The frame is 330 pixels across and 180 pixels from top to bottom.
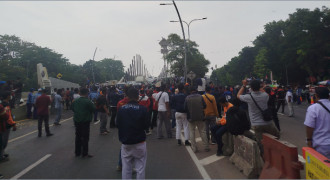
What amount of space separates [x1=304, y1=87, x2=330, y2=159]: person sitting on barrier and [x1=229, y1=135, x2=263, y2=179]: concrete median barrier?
1363 millimetres

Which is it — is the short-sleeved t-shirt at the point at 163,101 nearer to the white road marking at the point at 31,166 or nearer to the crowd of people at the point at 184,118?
the crowd of people at the point at 184,118

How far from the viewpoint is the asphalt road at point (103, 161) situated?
582 cm

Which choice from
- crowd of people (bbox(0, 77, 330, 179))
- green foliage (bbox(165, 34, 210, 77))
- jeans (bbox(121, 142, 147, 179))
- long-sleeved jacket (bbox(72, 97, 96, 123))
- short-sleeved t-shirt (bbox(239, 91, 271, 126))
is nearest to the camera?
crowd of people (bbox(0, 77, 330, 179))

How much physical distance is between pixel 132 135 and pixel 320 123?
289 centimetres

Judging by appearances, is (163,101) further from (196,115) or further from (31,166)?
(31,166)

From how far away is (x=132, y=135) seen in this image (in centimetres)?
426

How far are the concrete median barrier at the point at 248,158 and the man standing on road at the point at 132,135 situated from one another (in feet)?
7.74

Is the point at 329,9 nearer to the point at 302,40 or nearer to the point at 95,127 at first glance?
the point at 302,40

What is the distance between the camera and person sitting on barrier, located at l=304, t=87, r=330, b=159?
13.4 ft

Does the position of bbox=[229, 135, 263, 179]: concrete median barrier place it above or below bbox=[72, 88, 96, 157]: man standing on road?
below

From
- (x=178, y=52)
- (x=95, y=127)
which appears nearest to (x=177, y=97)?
(x=95, y=127)

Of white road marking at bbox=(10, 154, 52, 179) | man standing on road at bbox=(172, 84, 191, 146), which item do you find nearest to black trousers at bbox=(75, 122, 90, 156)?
white road marking at bbox=(10, 154, 52, 179)

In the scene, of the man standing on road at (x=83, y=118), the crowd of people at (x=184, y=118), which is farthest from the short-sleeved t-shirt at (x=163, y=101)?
the man standing on road at (x=83, y=118)

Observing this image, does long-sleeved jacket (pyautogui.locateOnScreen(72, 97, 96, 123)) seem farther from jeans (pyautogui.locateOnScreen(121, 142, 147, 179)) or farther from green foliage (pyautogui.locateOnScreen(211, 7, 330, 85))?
green foliage (pyautogui.locateOnScreen(211, 7, 330, 85))
